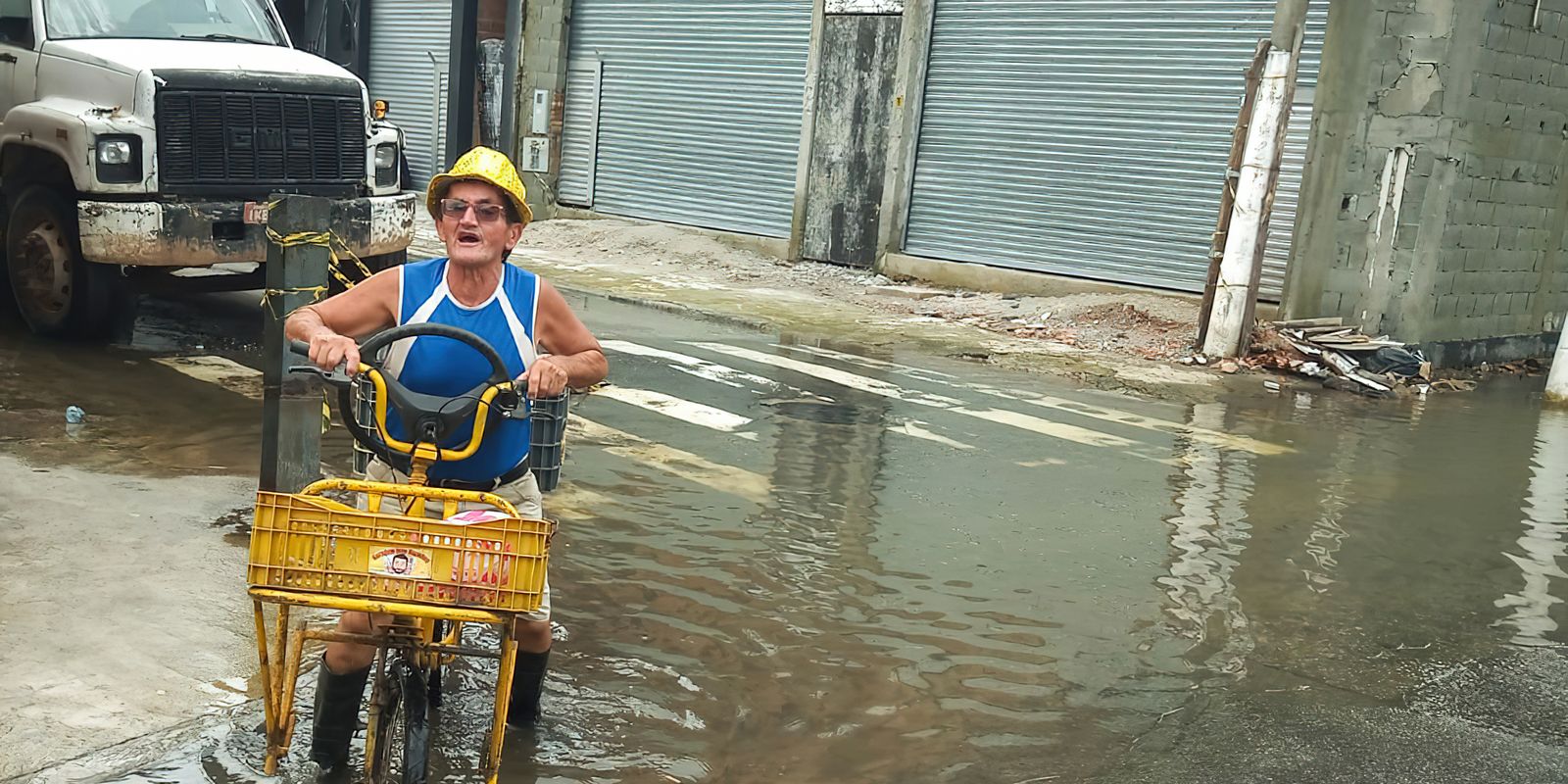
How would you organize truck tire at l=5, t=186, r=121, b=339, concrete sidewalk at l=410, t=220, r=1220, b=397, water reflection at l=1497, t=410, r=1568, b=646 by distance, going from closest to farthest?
water reflection at l=1497, t=410, r=1568, b=646
truck tire at l=5, t=186, r=121, b=339
concrete sidewalk at l=410, t=220, r=1220, b=397

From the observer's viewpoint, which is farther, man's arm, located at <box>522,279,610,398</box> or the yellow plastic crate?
man's arm, located at <box>522,279,610,398</box>

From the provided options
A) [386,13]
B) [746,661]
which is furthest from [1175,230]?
[386,13]

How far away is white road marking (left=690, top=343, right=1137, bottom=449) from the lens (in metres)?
9.66

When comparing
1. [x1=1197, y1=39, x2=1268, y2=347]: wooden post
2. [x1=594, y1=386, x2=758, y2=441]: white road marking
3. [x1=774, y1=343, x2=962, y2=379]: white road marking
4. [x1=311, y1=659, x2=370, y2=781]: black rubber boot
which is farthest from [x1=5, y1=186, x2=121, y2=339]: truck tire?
[x1=1197, y1=39, x2=1268, y2=347]: wooden post

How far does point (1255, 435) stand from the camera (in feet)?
33.3

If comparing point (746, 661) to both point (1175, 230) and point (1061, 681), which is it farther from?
point (1175, 230)

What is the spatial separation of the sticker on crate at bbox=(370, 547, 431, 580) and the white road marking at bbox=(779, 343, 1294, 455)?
7.29m

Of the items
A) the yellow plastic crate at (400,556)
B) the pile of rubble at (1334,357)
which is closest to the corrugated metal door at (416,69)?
the pile of rubble at (1334,357)

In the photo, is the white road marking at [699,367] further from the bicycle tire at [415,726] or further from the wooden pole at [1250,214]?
the bicycle tire at [415,726]

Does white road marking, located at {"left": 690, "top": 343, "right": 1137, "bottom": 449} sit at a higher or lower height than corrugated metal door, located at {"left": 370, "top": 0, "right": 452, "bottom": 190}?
lower

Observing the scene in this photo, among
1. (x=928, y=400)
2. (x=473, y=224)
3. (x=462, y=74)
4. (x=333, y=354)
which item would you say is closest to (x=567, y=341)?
(x=473, y=224)

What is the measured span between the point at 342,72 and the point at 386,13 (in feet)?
56.3

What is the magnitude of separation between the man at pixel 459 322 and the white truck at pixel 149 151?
6.00 meters

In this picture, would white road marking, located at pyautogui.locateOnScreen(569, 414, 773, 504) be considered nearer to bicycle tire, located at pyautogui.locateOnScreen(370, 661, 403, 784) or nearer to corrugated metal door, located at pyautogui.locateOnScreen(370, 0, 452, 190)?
bicycle tire, located at pyautogui.locateOnScreen(370, 661, 403, 784)
